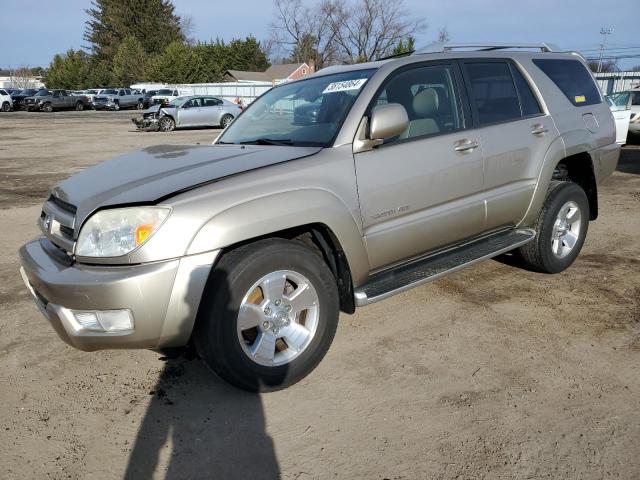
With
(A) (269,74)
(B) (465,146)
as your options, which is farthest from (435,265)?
(A) (269,74)

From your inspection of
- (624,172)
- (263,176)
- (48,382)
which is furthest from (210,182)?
(624,172)

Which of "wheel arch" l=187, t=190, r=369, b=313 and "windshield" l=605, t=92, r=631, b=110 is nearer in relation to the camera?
"wheel arch" l=187, t=190, r=369, b=313

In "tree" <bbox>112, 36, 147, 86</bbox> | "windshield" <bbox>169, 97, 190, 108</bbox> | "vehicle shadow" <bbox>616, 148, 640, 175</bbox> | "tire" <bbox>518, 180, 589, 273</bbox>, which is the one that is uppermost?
"tree" <bbox>112, 36, 147, 86</bbox>

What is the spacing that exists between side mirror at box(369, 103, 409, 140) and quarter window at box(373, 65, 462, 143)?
0.87 feet

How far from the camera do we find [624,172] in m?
10.7

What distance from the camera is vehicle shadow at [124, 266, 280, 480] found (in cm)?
245

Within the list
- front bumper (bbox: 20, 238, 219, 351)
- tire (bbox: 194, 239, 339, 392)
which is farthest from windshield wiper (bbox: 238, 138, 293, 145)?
front bumper (bbox: 20, 238, 219, 351)

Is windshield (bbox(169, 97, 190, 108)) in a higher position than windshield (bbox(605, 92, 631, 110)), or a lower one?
higher

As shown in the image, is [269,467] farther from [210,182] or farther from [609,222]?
[609,222]

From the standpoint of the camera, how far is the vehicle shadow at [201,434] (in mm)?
2451

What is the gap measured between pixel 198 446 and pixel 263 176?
139cm

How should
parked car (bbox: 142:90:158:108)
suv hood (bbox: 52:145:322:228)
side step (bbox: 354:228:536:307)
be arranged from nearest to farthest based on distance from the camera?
suv hood (bbox: 52:145:322:228) → side step (bbox: 354:228:536:307) → parked car (bbox: 142:90:158:108)

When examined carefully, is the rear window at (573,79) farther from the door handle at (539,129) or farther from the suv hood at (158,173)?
the suv hood at (158,173)

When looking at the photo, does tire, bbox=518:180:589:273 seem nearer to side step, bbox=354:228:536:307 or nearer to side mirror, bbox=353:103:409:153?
side step, bbox=354:228:536:307
